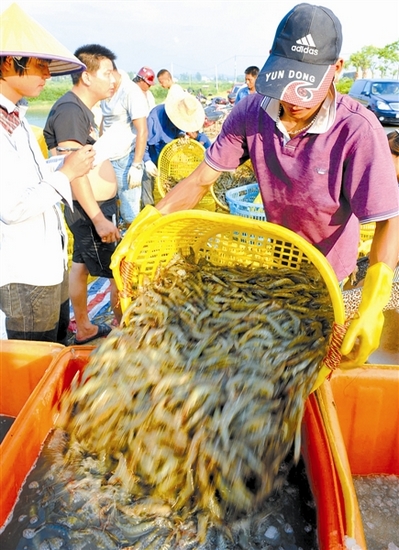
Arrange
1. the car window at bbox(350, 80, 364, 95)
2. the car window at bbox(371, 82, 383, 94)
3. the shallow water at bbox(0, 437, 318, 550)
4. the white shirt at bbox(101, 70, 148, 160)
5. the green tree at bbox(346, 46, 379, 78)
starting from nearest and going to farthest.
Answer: the shallow water at bbox(0, 437, 318, 550) < the white shirt at bbox(101, 70, 148, 160) < the car window at bbox(371, 82, 383, 94) < the car window at bbox(350, 80, 364, 95) < the green tree at bbox(346, 46, 379, 78)

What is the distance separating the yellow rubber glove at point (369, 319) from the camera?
1.46 meters

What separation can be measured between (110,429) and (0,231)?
1302 millimetres

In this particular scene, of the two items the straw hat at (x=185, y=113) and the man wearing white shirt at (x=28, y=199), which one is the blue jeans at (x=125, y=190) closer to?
the straw hat at (x=185, y=113)

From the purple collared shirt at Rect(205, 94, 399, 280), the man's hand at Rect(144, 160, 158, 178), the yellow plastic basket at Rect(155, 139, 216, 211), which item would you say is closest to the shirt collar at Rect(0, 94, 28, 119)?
the purple collared shirt at Rect(205, 94, 399, 280)

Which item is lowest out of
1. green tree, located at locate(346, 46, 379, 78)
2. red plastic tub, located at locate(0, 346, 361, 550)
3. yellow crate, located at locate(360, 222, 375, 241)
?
red plastic tub, located at locate(0, 346, 361, 550)

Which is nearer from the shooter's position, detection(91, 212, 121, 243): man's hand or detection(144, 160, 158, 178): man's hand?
detection(91, 212, 121, 243): man's hand

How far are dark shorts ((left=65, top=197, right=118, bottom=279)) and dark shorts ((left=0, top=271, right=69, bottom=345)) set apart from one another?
0.88 m

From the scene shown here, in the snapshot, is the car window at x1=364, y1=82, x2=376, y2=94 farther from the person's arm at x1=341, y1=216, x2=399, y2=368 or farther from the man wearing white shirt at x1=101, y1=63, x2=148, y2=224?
the person's arm at x1=341, y1=216, x2=399, y2=368

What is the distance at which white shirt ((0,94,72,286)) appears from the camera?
2174 mm

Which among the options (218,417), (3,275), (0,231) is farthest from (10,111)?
(218,417)

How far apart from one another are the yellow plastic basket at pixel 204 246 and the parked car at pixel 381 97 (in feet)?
59.6

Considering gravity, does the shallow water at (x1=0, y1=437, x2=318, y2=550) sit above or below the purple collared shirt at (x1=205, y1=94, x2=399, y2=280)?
below

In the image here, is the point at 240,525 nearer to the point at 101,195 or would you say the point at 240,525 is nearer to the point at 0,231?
the point at 0,231

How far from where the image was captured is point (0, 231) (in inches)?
93.3
